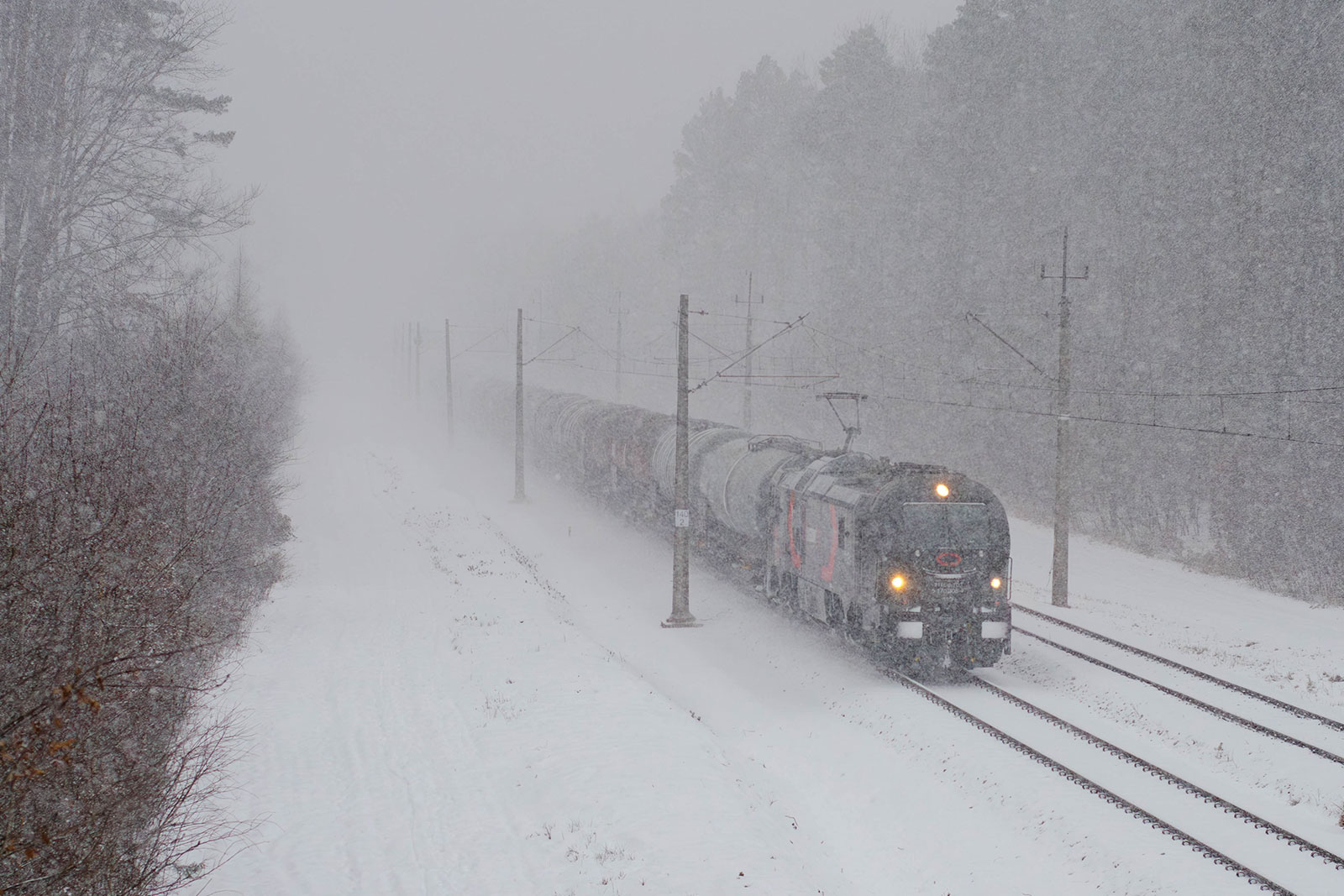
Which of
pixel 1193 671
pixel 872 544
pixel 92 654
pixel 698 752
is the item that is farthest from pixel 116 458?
pixel 1193 671

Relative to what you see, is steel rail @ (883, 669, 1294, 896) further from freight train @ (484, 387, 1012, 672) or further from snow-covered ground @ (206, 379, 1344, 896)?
freight train @ (484, 387, 1012, 672)

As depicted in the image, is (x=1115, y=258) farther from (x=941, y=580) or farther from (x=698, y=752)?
(x=698, y=752)

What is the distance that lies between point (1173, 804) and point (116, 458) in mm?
11451

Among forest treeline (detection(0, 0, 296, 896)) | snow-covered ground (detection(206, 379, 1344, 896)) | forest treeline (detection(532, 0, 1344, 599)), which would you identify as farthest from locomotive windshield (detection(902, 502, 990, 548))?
forest treeline (detection(0, 0, 296, 896))

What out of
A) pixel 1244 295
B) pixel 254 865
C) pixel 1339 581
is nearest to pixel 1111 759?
pixel 254 865

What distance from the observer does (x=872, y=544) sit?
54.2 feet

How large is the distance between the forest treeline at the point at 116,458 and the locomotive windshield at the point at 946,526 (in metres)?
10.4

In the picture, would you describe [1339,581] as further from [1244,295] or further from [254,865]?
[254,865]

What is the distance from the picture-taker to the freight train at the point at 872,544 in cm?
1622

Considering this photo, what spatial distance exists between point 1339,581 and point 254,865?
81.6 feet

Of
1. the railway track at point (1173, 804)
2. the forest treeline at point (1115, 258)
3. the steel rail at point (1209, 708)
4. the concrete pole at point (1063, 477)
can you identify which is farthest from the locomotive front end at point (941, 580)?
the forest treeline at point (1115, 258)

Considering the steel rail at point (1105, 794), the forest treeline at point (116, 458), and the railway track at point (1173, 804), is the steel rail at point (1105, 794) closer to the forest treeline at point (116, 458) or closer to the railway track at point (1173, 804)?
the railway track at point (1173, 804)

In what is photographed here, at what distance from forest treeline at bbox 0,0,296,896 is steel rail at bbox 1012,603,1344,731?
14073 millimetres

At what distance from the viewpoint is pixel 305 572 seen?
78.1 ft
